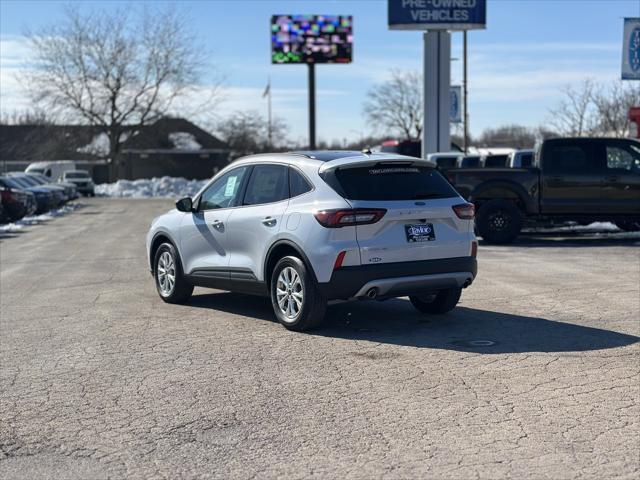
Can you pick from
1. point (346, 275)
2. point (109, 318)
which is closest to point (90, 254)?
point (109, 318)

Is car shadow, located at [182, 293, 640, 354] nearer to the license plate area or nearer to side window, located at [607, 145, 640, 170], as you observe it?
the license plate area

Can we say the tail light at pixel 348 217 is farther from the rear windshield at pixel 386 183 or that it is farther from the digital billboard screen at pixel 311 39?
the digital billboard screen at pixel 311 39

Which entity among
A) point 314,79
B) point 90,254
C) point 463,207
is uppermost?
point 314,79

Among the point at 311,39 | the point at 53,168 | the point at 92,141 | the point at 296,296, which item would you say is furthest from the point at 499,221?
the point at 92,141

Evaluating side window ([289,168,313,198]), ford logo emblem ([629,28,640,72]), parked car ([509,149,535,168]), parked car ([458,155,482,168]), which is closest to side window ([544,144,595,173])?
parked car ([509,149,535,168])

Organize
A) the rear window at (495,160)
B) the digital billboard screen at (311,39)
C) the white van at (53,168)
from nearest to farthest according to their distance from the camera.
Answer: the rear window at (495,160) < the digital billboard screen at (311,39) < the white van at (53,168)

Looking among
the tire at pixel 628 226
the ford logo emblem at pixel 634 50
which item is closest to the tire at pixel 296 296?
the tire at pixel 628 226

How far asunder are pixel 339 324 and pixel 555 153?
32.2ft

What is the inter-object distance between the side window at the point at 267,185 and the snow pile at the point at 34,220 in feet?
56.9

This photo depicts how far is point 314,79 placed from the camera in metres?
44.1

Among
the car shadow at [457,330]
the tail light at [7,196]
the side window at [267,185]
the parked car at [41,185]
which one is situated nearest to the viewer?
the car shadow at [457,330]

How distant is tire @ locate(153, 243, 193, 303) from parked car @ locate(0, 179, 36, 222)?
61.3 feet

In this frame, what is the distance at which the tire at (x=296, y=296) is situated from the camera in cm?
813

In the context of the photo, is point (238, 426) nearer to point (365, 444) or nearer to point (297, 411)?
point (297, 411)
